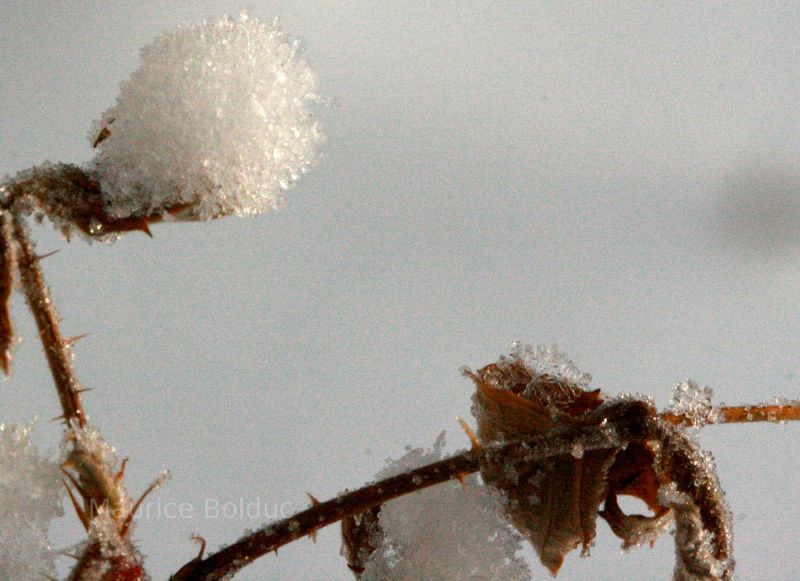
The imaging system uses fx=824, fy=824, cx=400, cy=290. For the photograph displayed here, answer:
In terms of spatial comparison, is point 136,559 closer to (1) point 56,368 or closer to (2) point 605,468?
(1) point 56,368

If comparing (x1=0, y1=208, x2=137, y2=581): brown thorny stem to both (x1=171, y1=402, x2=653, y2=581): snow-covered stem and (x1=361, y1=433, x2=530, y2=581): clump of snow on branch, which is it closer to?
(x1=171, y1=402, x2=653, y2=581): snow-covered stem

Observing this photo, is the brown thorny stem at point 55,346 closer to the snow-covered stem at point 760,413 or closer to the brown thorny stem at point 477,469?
the brown thorny stem at point 477,469

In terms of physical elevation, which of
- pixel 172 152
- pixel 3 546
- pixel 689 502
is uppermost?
pixel 172 152

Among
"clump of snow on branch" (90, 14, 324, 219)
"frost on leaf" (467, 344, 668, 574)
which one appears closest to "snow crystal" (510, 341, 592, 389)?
"frost on leaf" (467, 344, 668, 574)

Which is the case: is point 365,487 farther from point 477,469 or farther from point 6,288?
point 6,288

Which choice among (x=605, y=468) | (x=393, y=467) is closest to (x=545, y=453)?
(x=605, y=468)

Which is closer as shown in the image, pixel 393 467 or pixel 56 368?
pixel 56 368

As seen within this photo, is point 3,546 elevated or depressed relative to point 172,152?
depressed
